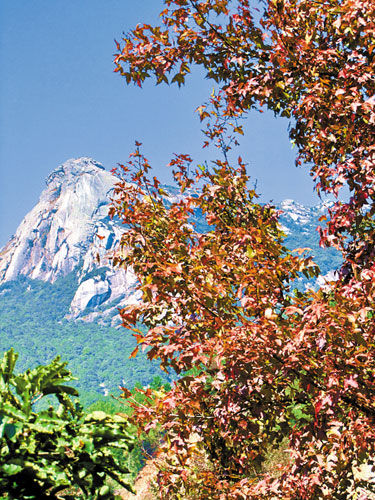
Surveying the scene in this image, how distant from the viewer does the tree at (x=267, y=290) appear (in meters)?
2.57

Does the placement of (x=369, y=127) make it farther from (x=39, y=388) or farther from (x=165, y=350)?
(x=39, y=388)

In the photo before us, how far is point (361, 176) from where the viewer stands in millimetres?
2791

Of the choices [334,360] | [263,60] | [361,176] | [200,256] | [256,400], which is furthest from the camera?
[263,60]

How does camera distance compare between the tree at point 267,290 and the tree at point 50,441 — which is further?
the tree at point 267,290

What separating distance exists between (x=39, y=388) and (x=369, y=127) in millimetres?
2887

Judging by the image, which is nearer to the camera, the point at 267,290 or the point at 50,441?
the point at 50,441

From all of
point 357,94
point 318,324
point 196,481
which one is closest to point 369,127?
point 357,94

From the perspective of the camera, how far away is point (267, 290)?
3.06m

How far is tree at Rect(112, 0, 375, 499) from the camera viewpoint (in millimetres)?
2566

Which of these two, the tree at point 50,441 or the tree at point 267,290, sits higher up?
the tree at point 267,290

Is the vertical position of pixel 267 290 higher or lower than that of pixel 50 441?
higher

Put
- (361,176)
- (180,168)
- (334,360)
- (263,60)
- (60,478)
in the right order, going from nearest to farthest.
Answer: (60,478), (334,360), (361,176), (263,60), (180,168)

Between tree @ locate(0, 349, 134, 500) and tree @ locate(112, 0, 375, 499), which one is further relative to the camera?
tree @ locate(112, 0, 375, 499)

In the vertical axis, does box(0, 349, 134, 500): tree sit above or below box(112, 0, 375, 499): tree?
below
